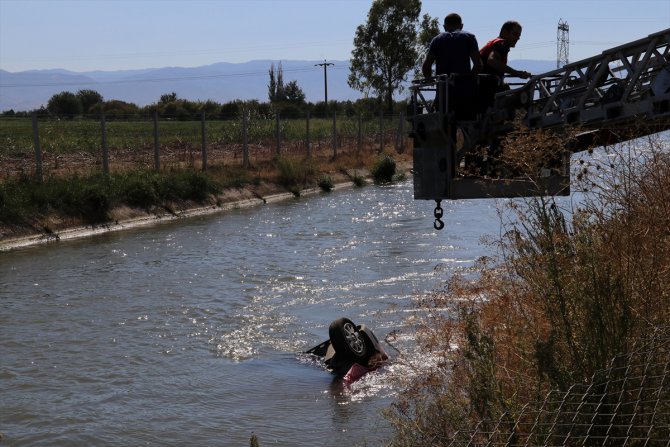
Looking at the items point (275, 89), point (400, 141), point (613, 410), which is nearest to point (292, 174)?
point (400, 141)

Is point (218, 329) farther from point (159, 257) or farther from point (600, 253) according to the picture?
point (600, 253)

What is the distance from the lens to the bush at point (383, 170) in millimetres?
38219

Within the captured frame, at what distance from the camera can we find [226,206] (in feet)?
93.6

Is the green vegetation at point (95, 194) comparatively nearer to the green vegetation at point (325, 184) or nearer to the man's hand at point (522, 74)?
the green vegetation at point (325, 184)

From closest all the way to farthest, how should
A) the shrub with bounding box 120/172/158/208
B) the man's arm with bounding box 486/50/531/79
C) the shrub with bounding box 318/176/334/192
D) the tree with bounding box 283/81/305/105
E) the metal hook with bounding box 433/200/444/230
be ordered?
the metal hook with bounding box 433/200/444/230, the man's arm with bounding box 486/50/531/79, the shrub with bounding box 120/172/158/208, the shrub with bounding box 318/176/334/192, the tree with bounding box 283/81/305/105

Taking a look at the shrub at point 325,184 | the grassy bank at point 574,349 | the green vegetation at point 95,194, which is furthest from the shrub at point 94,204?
the grassy bank at point 574,349

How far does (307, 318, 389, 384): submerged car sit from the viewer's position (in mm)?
11576

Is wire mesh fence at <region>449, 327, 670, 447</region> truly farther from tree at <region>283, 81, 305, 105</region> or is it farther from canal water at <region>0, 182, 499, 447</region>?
tree at <region>283, 81, 305, 105</region>

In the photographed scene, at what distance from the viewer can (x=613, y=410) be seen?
6.00 m

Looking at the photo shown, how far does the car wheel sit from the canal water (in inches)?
14.1

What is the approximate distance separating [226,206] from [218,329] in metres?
Result: 14.6

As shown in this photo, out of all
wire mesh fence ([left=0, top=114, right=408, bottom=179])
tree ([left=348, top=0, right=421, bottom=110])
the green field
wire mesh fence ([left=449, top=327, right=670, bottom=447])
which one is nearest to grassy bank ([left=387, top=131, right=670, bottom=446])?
wire mesh fence ([left=449, top=327, right=670, bottom=447])

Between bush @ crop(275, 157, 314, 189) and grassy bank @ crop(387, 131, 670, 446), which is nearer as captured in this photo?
grassy bank @ crop(387, 131, 670, 446)

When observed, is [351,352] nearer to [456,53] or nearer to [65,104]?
[456,53]
